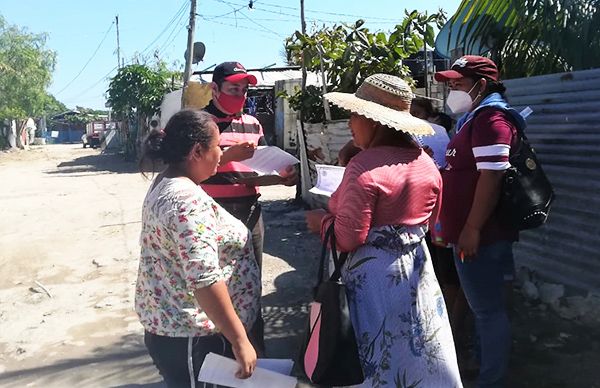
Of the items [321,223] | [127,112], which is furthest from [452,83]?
[127,112]

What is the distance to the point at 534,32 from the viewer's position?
4.18 m

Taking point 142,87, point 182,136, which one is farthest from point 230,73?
point 142,87

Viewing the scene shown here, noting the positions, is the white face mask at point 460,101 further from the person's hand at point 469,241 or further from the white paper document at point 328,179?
the white paper document at point 328,179

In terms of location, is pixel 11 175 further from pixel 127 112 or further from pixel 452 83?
pixel 452 83

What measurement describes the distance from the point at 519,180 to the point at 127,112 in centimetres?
2400

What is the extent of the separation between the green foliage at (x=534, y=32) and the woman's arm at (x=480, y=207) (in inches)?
78.0

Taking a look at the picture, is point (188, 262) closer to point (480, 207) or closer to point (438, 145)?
point (480, 207)

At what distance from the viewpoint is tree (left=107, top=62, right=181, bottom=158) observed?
71.9ft

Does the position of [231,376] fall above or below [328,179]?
below

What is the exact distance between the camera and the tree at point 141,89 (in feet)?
71.9

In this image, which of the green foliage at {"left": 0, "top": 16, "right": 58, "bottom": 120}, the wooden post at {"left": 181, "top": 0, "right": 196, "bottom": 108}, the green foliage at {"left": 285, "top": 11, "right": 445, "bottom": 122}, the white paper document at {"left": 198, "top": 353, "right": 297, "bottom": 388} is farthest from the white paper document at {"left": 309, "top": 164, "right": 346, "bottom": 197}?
the green foliage at {"left": 0, "top": 16, "right": 58, "bottom": 120}

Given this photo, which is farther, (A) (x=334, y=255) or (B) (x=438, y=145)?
(B) (x=438, y=145)

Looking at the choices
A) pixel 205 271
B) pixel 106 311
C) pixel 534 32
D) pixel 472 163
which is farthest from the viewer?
pixel 106 311

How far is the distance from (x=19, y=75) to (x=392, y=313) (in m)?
38.4
